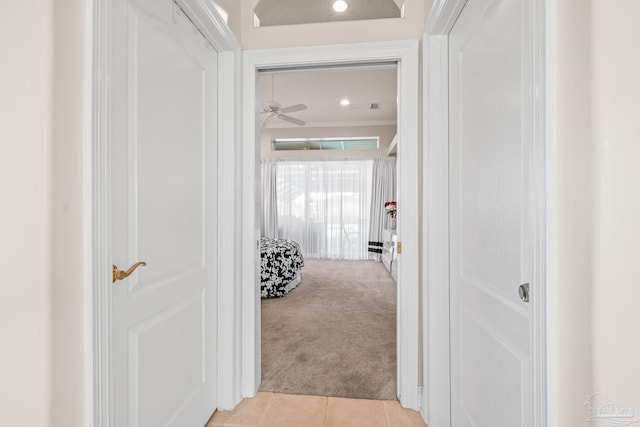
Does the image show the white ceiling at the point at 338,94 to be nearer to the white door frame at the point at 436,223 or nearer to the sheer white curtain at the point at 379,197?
the sheer white curtain at the point at 379,197

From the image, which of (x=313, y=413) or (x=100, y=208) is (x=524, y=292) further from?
(x=313, y=413)

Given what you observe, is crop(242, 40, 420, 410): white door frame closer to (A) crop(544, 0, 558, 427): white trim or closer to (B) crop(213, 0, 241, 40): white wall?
(B) crop(213, 0, 241, 40): white wall

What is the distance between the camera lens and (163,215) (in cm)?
127

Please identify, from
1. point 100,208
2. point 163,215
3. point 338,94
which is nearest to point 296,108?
point 338,94

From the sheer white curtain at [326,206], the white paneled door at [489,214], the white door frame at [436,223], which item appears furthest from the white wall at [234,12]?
the sheer white curtain at [326,206]

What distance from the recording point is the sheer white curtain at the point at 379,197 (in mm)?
6758

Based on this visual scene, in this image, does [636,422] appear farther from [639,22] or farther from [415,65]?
[415,65]

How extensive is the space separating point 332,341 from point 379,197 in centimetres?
452

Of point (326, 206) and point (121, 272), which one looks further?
point (326, 206)

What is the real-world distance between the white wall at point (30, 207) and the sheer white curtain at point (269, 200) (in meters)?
6.27

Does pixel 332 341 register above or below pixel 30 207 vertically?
below

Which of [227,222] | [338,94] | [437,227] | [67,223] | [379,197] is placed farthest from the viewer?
[379,197]

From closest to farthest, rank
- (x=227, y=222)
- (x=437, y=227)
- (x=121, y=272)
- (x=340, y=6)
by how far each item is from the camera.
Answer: (x=121, y=272) → (x=437, y=227) → (x=227, y=222) → (x=340, y=6)

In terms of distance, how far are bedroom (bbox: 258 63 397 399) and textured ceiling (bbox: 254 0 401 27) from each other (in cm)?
49
